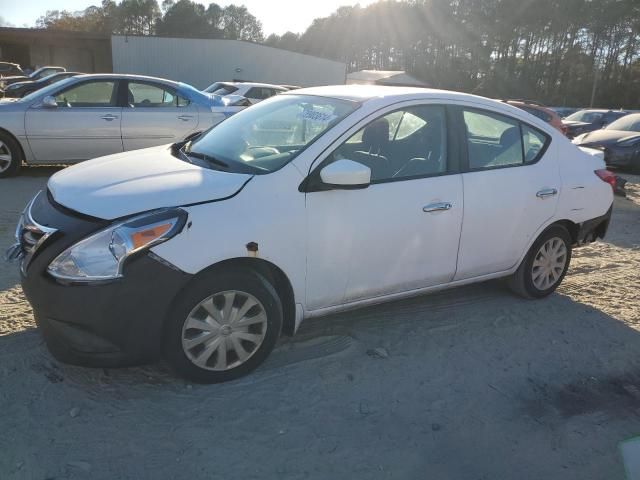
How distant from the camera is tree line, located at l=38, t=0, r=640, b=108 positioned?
2141 inches

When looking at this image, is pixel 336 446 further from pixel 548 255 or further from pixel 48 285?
pixel 548 255

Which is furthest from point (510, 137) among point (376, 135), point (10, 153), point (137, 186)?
point (10, 153)

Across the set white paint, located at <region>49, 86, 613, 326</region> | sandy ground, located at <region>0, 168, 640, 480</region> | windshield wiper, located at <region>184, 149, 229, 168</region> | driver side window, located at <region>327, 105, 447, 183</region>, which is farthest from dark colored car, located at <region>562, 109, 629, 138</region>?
windshield wiper, located at <region>184, 149, 229, 168</region>

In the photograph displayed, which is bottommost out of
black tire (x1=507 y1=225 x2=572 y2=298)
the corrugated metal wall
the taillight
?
black tire (x1=507 y1=225 x2=572 y2=298)

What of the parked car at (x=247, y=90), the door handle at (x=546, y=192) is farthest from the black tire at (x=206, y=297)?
the parked car at (x=247, y=90)

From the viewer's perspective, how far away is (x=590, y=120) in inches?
784

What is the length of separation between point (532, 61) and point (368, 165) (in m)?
64.9

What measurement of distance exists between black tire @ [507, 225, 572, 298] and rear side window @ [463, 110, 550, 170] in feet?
2.16

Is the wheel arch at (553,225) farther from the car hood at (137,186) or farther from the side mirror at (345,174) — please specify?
the car hood at (137,186)

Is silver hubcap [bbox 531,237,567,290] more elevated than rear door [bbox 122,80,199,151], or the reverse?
rear door [bbox 122,80,199,151]

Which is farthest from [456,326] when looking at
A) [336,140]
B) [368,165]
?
[336,140]

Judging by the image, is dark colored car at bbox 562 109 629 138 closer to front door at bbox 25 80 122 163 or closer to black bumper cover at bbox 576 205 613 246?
black bumper cover at bbox 576 205 613 246

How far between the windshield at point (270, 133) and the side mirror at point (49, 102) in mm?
4966

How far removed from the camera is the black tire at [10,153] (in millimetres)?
8195
